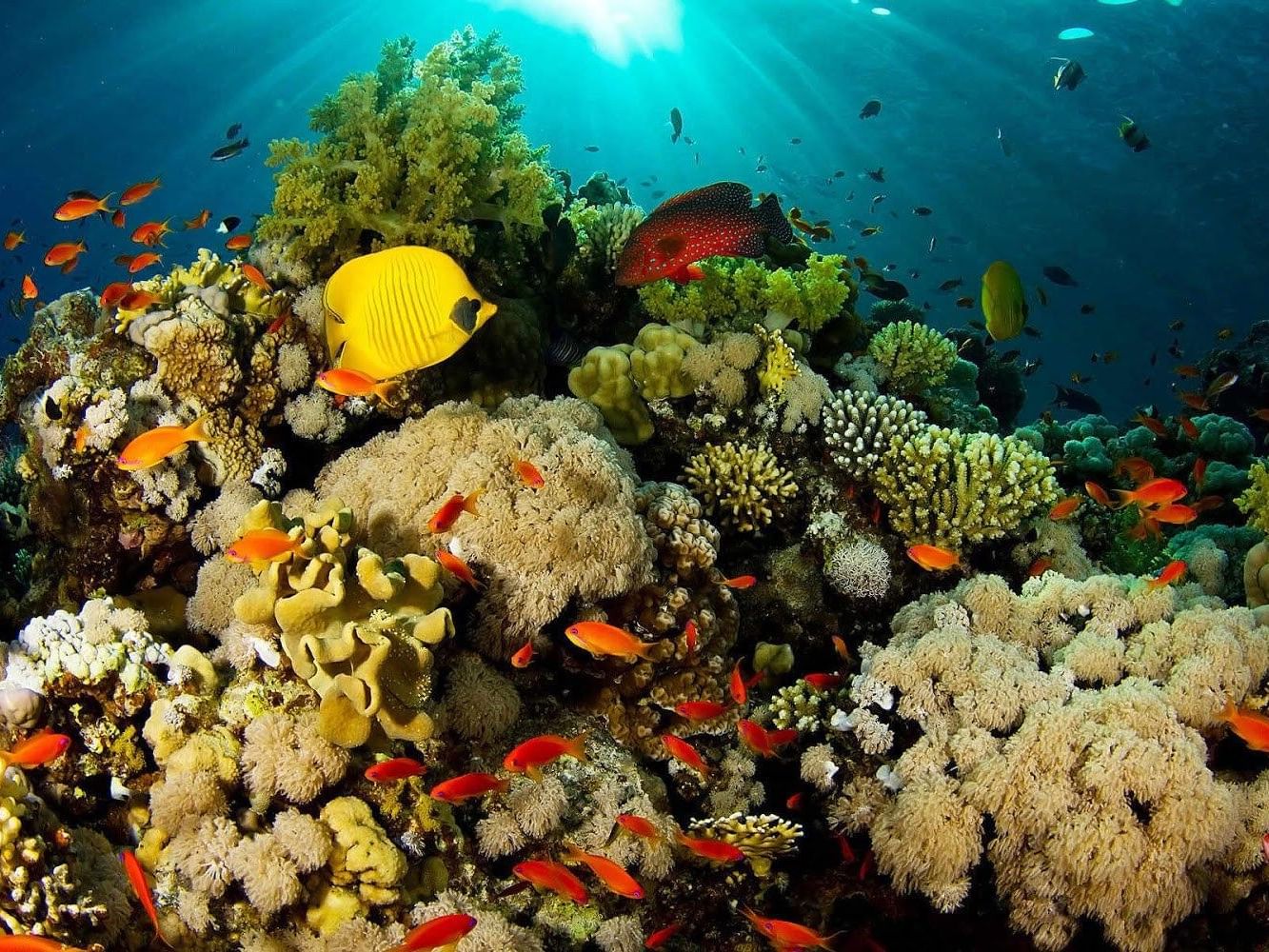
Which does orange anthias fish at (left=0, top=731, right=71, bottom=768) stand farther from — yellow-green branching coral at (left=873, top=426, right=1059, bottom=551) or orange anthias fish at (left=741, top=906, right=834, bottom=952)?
yellow-green branching coral at (left=873, top=426, right=1059, bottom=551)

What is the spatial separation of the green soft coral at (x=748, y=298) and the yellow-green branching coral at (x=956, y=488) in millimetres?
1335

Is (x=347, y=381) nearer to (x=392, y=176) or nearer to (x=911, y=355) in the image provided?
(x=392, y=176)

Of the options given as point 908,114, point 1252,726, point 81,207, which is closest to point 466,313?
point 1252,726

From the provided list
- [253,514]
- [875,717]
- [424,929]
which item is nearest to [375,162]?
[253,514]

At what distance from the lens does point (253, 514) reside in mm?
2670

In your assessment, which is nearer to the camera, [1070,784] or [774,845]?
[1070,784]

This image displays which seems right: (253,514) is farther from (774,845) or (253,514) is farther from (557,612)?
(774,845)

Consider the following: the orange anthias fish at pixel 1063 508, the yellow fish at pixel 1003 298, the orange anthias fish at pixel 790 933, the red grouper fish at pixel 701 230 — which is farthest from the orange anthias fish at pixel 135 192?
the orange anthias fish at pixel 1063 508

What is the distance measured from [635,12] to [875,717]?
260 ft

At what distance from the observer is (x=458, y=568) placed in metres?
3.00

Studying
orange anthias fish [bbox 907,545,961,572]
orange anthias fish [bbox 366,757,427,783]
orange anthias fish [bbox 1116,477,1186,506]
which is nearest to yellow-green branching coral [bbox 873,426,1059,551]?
orange anthias fish [bbox 1116,477,1186,506]

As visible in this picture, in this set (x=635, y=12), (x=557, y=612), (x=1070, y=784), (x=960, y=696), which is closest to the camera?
(x=1070, y=784)

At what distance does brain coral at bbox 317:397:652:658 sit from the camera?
314 centimetres

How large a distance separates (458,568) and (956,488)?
3.76 metres
